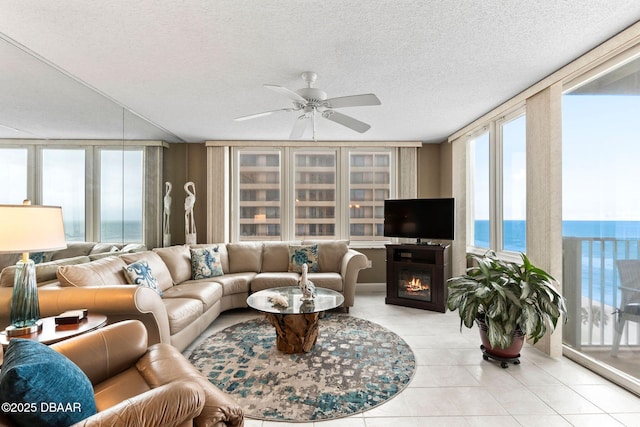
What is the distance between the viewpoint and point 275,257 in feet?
14.9

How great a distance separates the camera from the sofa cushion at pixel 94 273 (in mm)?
2367

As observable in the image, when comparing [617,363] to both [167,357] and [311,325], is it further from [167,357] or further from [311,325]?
[167,357]

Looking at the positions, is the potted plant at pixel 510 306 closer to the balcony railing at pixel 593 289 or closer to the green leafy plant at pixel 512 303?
the green leafy plant at pixel 512 303

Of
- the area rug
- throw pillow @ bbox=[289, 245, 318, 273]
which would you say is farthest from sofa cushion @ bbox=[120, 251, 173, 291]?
throw pillow @ bbox=[289, 245, 318, 273]

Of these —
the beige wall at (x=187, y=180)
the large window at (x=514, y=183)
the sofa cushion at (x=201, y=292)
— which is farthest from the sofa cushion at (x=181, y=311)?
the large window at (x=514, y=183)

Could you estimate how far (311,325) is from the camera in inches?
107

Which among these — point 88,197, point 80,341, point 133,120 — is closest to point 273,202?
point 133,120

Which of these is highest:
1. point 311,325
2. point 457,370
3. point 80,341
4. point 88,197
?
point 88,197

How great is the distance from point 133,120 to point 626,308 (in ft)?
16.7

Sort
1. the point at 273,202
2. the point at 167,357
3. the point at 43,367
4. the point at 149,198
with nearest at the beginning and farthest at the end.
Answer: the point at 43,367, the point at 167,357, the point at 149,198, the point at 273,202

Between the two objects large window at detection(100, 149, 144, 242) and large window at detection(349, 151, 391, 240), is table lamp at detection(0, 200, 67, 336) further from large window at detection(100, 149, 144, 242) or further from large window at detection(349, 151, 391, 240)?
large window at detection(349, 151, 391, 240)

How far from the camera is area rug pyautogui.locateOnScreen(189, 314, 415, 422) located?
6.59 feet

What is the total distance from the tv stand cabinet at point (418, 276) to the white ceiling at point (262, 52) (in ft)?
6.34

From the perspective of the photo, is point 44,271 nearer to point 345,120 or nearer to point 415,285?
point 345,120
